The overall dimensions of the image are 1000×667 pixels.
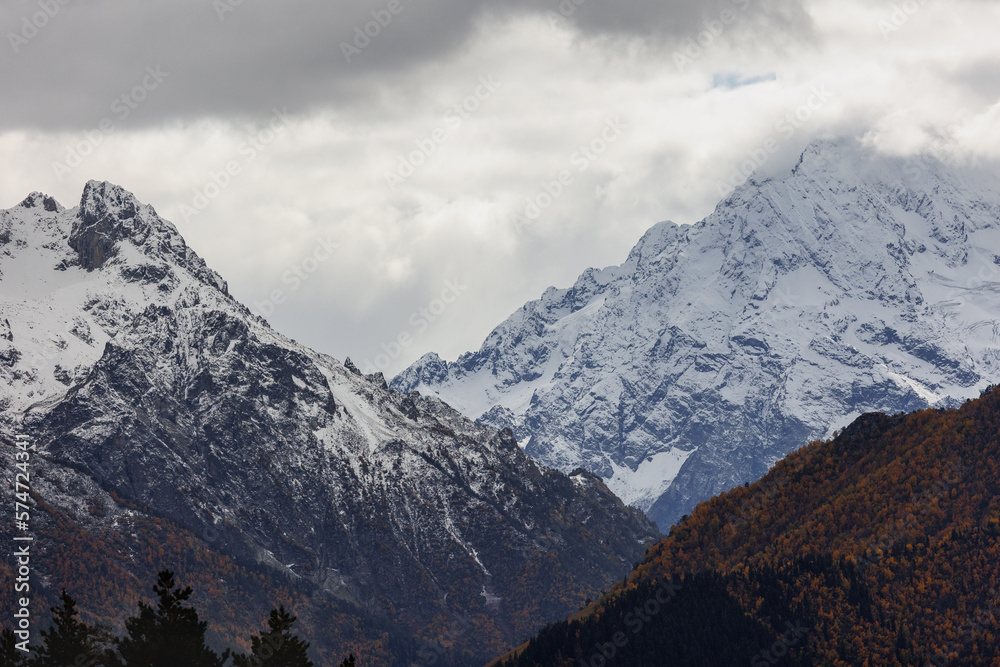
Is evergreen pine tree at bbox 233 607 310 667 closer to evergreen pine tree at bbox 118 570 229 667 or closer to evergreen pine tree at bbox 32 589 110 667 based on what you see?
evergreen pine tree at bbox 118 570 229 667

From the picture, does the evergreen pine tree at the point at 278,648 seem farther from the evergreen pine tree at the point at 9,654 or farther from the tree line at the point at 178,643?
the evergreen pine tree at the point at 9,654

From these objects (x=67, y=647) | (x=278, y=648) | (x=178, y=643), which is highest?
(x=67, y=647)

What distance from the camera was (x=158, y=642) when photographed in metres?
108

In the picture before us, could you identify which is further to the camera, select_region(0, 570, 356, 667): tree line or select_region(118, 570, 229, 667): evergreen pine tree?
select_region(118, 570, 229, 667): evergreen pine tree

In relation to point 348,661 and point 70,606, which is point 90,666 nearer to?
point 70,606

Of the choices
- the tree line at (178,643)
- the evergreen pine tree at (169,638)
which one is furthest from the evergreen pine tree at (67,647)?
the evergreen pine tree at (169,638)

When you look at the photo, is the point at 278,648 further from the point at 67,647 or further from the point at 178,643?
the point at 67,647

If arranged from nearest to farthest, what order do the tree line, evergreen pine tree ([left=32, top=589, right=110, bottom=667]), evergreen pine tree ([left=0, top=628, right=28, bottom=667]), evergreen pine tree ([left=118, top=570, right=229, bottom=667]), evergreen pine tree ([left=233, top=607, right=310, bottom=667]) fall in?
1. evergreen pine tree ([left=233, top=607, right=310, bottom=667])
2. the tree line
3. evergreen pine tree ([left=118, top=570, right=229, bottom=667])
4. evergreen pine tree ([left=0, top=628, right=28, bottom=667])
5. evergreen pine tree ([left=32, top=589, right=110, bottom=667])

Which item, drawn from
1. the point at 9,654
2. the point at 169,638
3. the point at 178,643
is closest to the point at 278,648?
the point at 178,643

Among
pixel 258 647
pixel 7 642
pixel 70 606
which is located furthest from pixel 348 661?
pixel 7 642

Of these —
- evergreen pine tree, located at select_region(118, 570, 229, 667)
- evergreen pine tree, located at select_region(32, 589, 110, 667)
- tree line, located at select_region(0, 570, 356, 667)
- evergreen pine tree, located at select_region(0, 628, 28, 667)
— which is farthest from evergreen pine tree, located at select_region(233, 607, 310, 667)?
evergreen pine tree, located at select_region(0, 628, 28, 667)

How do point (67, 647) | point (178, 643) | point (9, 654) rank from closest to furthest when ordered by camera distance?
1. point (178, 643)
2. point (9, 654)
3. point (67, 647)

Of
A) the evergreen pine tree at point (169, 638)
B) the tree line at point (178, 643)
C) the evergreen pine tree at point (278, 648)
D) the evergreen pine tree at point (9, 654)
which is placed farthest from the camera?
the evergreen pine tree at point (9, 654)

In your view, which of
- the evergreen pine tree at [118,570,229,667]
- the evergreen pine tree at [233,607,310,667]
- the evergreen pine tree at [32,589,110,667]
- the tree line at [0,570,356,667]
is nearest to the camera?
the evergreen pine tree at [233,607,310,667]
